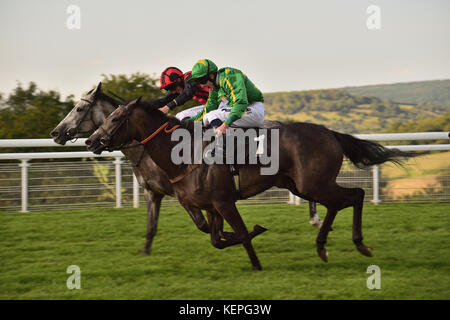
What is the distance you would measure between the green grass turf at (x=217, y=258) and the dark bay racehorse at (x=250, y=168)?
0.30 metres

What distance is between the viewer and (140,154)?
469cm

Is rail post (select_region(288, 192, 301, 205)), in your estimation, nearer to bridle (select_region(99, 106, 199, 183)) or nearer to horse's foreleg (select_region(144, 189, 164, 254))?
horse's foreleg (select_region(144, 189, 164, 254))

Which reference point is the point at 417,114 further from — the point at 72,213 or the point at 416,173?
the point at 72,213

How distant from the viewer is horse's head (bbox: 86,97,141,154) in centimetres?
400

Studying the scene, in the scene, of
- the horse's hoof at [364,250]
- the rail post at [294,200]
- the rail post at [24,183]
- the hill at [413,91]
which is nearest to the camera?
the horse's hoof at [364,250]

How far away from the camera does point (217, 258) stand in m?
4.50

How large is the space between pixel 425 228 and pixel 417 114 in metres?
22.9

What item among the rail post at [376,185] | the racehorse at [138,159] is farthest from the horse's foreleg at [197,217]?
the rail post at [376,185]

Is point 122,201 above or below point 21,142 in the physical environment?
below

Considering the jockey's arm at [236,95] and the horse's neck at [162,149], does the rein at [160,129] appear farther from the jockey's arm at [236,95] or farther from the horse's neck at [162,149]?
the jockey's arm at [236,95]

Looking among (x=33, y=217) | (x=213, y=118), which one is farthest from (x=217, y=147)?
(x=33, y=217)

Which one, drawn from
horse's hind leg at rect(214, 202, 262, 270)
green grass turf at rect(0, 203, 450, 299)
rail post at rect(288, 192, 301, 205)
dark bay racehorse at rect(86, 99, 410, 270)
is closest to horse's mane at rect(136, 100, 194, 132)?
dark bay racehorse at rect(86, 99, 410, 270)

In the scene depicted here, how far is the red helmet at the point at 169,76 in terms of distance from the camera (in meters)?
4.95

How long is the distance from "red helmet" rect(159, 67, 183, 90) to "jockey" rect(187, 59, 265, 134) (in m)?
0.53
